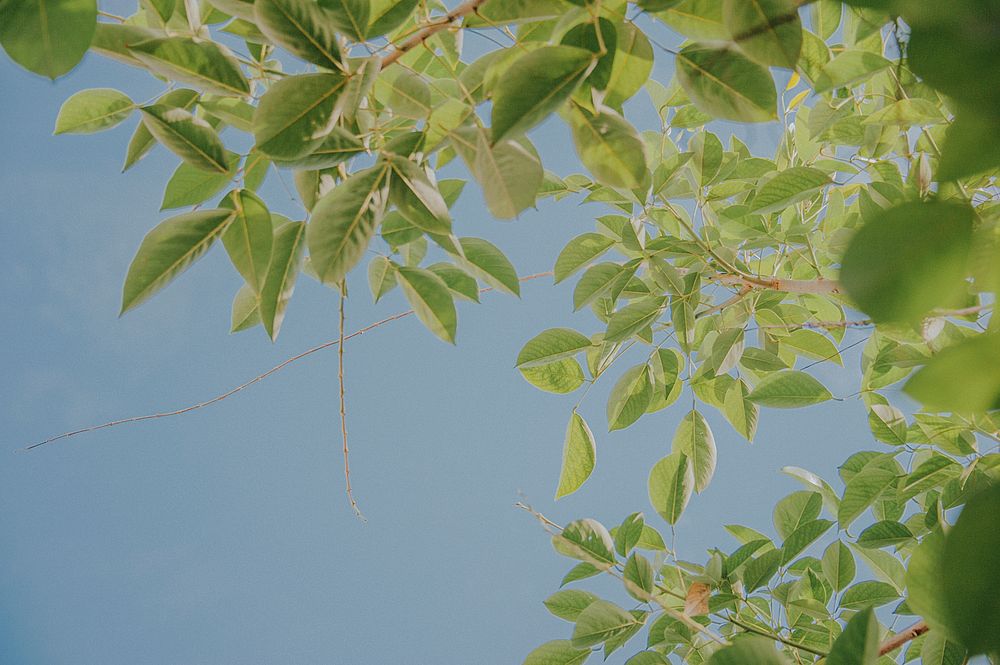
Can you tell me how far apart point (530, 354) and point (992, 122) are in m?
0.66

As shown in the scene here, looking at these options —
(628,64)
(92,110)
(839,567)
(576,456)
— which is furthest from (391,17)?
(839,567)

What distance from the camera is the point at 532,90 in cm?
30

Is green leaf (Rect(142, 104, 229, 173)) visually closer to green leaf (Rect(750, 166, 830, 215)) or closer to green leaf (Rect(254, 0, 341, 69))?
green leaf (Rect(254, 0, 341, 69))

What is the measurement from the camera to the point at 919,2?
0.42 feet

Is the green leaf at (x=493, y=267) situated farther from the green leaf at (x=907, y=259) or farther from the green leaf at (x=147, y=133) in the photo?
the green leaf at (x=907, y=259)

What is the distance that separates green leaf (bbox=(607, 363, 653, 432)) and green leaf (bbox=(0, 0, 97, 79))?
0.63 meters

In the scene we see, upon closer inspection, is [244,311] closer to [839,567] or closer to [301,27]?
[301,27]

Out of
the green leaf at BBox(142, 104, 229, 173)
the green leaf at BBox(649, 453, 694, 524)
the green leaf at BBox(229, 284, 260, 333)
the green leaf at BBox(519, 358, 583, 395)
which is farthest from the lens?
the green leaf at BBox(519, 358, 583, 395)

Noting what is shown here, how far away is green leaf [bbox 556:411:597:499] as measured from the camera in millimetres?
756

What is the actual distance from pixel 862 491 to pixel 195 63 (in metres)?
0.71

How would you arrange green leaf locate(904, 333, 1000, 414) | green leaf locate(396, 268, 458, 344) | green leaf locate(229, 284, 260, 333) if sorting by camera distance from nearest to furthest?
green leaf locate(904, 333, 1000, 414), green leaf locate(396, 268, 458, 344), green leaf locate(229, 284, 260, 333)

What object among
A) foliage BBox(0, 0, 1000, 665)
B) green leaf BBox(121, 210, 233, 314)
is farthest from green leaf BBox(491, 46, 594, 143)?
green leaf BBox(121, 210, 233, 314)

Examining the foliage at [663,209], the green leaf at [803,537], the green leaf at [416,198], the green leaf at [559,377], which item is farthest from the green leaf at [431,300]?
the green leaf at [803,537]

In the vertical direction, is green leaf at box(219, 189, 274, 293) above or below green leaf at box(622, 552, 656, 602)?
above
